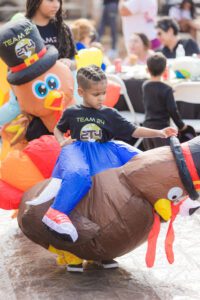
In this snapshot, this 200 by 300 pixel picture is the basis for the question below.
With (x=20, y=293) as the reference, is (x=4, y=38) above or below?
above

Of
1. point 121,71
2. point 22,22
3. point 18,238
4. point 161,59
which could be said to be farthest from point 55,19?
point 121,71

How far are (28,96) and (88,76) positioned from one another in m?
0.78

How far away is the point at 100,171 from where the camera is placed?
12.4ft

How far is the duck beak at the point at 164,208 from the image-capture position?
3.66 meters

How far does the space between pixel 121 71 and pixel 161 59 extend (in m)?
1.75

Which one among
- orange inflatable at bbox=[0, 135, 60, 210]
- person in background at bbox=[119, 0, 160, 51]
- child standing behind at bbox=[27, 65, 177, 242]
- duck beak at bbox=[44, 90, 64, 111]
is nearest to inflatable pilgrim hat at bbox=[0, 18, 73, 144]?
duck beak at bbox=[44, 90, 64, 111]

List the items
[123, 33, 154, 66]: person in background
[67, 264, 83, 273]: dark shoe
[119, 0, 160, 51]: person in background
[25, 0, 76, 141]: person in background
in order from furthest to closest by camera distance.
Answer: [119, 0, 160, 51]: person in background
[123, 33, 154, 66]: person in background
[25, 0, 76, 141]: person in background
[67, 264, 83, 273]: dark shoe

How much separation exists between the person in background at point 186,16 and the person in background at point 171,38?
337 cm

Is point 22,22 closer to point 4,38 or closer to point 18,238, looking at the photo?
point 4,38

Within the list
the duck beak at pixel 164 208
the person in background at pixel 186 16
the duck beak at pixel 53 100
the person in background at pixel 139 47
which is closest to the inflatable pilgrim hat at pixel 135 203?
the duck beak at pixel 164 208

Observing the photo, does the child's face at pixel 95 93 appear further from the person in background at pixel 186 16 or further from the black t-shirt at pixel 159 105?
the person in background at pixel 186 16

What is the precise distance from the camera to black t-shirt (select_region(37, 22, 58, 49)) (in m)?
4.95

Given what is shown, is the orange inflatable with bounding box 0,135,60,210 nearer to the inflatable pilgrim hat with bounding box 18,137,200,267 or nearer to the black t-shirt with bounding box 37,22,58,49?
the inflatable pilgrim hat with bounding box 18,137,200,267

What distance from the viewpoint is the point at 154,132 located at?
3828 millimetres
